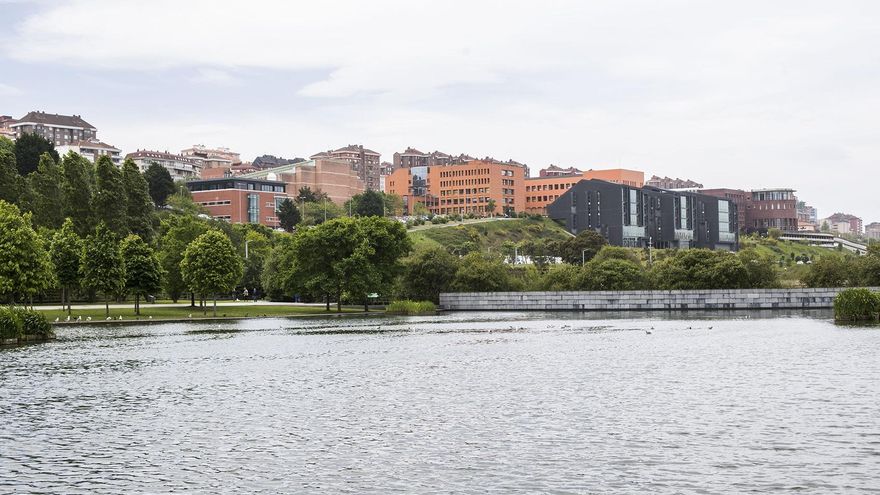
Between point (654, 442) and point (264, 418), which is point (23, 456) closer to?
point (264, 418)

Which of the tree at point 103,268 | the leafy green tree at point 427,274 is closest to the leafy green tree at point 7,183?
the tree at point 103,268

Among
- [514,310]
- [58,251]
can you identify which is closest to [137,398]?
[58,251]

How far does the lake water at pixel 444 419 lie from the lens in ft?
90.2

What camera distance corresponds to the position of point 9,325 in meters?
77.6

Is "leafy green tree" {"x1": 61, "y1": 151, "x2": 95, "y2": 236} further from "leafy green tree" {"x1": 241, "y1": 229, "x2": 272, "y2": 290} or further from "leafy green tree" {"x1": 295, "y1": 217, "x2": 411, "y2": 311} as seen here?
"leafy green tree" {"x1": 295, "y1": 217, "x2": 411, "y2": 311}

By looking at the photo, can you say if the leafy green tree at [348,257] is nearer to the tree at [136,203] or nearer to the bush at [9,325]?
the tree at [136,203]

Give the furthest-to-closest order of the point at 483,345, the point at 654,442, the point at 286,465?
the point at 483,345 < the point at 654,442 < the point at 286,465

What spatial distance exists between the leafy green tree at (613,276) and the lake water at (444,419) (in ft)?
292

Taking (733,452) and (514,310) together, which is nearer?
(733,452)

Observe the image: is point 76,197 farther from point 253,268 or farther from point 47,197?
point 253,268

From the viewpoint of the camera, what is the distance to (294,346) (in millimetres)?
75375

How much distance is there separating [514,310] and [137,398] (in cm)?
12002

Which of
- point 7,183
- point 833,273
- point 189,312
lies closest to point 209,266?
point 189,312

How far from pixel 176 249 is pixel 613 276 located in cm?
7328
